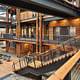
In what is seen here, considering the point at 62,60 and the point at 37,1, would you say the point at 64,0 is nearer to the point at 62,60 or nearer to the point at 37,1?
the point at 37,1

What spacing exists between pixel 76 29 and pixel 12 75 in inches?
386

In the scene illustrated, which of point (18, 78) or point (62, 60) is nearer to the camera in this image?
point (62, 60)

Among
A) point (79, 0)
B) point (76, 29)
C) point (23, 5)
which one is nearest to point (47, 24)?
point (76, 29)

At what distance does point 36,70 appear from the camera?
715 cm

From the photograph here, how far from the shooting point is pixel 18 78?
843cm

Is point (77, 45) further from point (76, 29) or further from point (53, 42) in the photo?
point (76, 29)

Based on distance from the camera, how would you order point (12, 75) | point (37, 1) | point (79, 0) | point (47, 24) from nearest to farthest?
point (37, 1) → point (12, 75) → point (79, 0) → point (47, 24)

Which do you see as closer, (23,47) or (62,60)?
(62,60)

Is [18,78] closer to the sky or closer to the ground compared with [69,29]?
closer to the ground

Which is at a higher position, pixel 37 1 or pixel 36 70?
pixel 37 1

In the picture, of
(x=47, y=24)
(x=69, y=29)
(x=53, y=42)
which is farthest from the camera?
(x=47, y=24)

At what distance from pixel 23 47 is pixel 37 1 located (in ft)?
48.2

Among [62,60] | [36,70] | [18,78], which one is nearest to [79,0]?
[62,60]

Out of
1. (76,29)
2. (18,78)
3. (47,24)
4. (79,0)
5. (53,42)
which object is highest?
(79,0)
